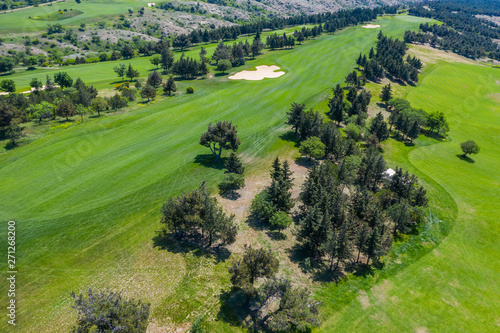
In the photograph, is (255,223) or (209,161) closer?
(255,223)

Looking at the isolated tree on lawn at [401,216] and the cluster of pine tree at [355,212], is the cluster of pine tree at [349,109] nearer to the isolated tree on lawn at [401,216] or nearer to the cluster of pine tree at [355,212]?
the cluster of pine tree at [355,212]

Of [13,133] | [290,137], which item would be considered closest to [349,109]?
[290,137]

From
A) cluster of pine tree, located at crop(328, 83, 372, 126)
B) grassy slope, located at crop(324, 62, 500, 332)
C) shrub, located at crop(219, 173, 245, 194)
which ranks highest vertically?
cluster of pine tree, located at crop(328, 83, 372, 126)

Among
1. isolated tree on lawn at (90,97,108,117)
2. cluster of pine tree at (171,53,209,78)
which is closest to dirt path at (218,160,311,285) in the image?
isolated tree on lawn at (90,97,108,117)

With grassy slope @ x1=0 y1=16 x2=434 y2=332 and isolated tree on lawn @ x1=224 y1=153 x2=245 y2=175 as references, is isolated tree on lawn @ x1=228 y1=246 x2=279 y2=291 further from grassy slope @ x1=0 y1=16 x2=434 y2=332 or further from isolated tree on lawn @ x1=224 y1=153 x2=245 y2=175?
isolated tree on lawn @ x1=224 y1=153 x2=245 y2=175

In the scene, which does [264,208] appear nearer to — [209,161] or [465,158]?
[209,161]

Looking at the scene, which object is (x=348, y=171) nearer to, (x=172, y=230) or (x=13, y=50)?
(x=172, y=230)

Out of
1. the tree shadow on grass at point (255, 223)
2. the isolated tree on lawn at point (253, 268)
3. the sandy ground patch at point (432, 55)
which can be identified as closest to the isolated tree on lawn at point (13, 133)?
the tree shadow on grass at point (255, 223)
